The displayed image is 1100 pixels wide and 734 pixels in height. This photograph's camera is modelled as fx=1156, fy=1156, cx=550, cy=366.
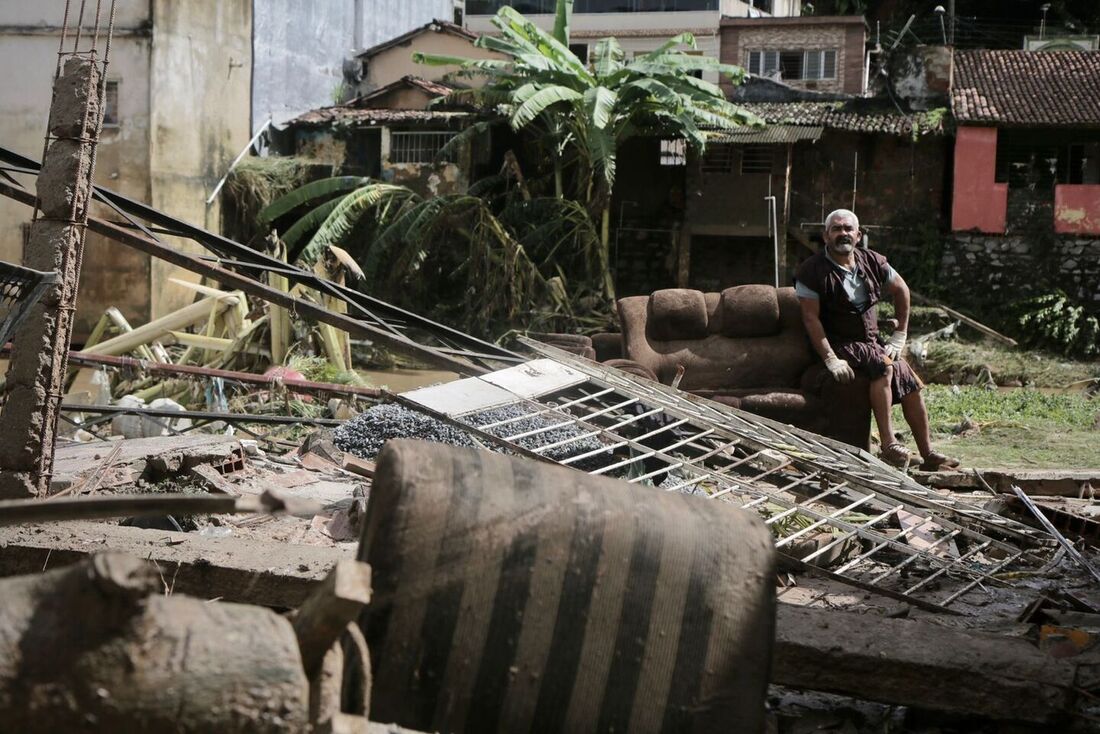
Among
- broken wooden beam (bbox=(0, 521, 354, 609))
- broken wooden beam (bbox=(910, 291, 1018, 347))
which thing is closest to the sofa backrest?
broken wooden beam (bbox=(0, 521, 354, 609))

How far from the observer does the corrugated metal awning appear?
20.4 m

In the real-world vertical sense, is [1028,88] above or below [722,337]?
above

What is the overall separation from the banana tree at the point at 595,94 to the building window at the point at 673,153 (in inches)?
66.7

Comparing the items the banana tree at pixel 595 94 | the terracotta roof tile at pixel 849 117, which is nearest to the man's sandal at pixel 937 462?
the banana tree at pixel 595 94

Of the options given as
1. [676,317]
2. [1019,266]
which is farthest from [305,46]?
[676,317]

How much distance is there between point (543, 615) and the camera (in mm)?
2502

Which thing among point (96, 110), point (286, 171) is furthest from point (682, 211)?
point (96, 110)

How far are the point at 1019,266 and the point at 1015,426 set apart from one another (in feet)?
30.8

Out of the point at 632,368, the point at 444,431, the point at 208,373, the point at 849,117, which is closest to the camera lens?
the point at 444,431

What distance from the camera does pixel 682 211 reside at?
22047 mm

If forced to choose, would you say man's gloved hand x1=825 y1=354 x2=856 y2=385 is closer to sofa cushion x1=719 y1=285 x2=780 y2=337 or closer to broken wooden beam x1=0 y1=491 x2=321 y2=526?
sofa cushion x1=719 y1=285 x2=780 y2=337

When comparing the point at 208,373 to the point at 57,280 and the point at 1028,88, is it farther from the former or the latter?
the point at 1028,88

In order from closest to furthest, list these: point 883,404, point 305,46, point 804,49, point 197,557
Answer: point 197,557 < point 883,404 < point 305,46 < point 804,49

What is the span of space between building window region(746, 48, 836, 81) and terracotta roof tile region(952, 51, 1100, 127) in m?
3.59
